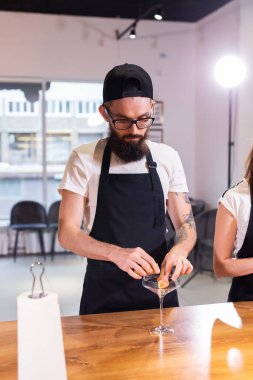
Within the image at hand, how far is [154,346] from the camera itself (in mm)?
1389

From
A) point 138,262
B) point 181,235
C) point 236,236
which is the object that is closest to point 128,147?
point 181,235

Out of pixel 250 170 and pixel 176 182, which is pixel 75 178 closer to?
pixel 176 182

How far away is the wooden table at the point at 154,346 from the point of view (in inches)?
48.6

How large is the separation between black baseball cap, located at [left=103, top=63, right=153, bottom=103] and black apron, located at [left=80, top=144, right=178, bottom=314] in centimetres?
26

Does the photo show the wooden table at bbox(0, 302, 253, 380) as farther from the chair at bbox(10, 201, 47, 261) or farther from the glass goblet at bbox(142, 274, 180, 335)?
the chair at bbox(10, 201, 47, 261)

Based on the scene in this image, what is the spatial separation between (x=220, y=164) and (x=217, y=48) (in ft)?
5.01

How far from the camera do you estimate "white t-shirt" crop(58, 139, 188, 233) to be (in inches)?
73.4

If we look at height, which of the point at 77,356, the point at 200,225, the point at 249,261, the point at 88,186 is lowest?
the point at 200,225

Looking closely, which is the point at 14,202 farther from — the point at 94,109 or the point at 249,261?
the point at 249,261

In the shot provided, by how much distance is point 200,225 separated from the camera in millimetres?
5875

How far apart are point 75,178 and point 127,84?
1.40 feet

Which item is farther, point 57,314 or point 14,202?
point 14,202

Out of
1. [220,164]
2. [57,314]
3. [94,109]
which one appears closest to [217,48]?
[220,164]

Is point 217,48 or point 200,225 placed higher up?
point 217,48
